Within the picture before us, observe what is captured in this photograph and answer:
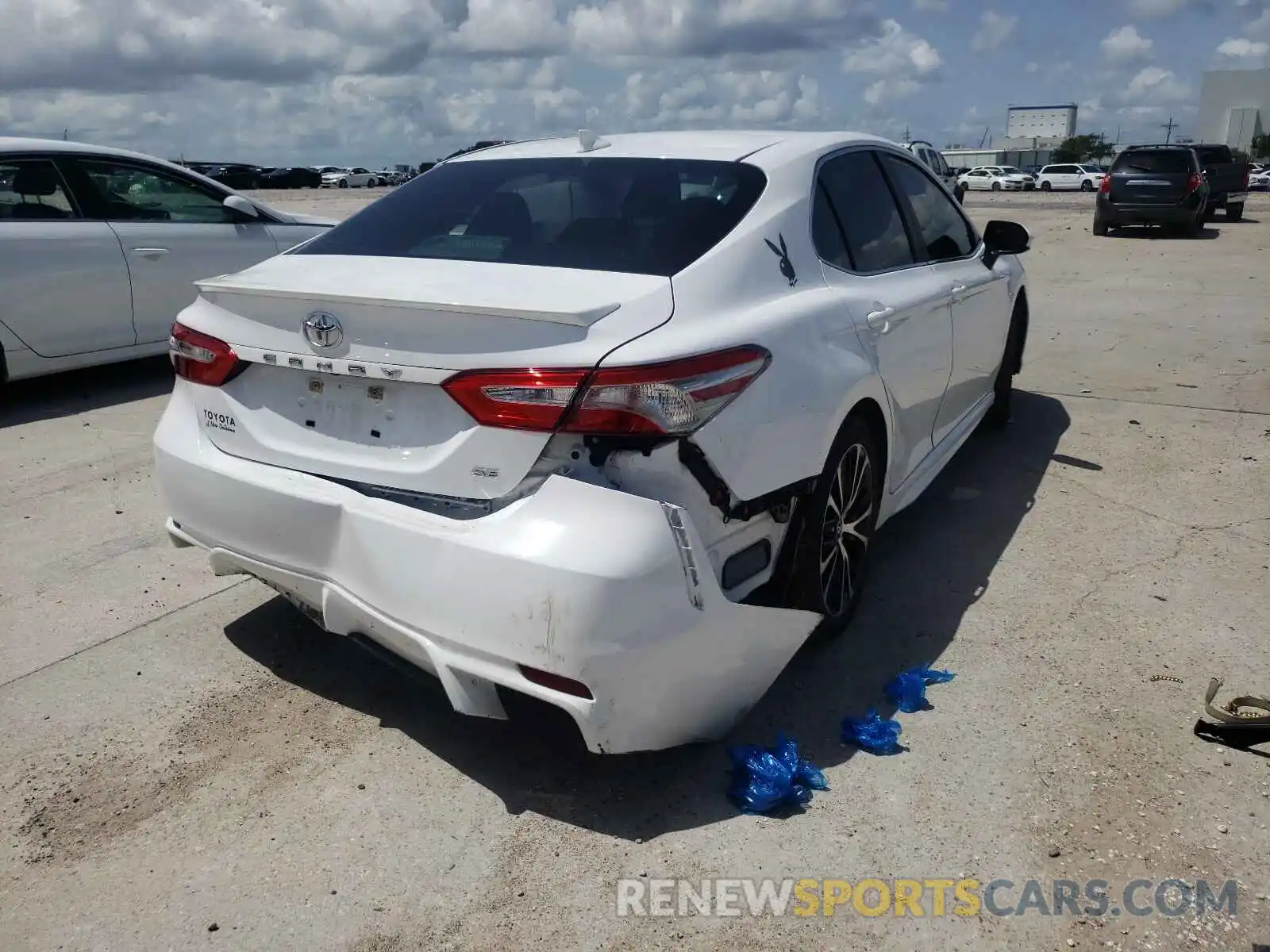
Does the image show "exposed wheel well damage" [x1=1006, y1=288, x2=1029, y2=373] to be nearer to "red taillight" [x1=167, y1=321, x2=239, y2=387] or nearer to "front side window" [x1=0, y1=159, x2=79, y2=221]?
"red taillight" [x1=167, y1=321, x2=239, y2=387]

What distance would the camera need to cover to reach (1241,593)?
401cm

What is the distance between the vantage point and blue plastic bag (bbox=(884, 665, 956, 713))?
325 cm

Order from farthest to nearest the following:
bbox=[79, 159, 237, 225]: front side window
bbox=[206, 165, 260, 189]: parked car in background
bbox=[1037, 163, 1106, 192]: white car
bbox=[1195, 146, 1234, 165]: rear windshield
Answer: bbox=[1037, 163, 1106, 192]: white car
bbox=[206, 165, 260, 189]: parked car in background
bbox=[1195, 146, 1234, 165]: rear windshield
bbox=[79, 159, 237, 225]: front side window

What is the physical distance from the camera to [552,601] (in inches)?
95.2

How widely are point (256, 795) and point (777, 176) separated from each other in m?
2.35

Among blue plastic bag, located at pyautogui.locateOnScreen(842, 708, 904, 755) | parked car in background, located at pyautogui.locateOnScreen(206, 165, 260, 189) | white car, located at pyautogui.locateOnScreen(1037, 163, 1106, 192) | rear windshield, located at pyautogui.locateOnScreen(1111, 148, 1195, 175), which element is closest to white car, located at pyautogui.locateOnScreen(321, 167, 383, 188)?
parked car in background, located at pyautogui.locateOnScreen(206, 165, 260, 189)

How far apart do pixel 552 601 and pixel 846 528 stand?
140 cm

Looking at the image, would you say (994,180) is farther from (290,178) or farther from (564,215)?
(564,215)

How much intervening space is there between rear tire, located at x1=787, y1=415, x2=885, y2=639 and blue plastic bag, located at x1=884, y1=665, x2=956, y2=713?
30cm

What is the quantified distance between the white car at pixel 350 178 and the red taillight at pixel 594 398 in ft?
220

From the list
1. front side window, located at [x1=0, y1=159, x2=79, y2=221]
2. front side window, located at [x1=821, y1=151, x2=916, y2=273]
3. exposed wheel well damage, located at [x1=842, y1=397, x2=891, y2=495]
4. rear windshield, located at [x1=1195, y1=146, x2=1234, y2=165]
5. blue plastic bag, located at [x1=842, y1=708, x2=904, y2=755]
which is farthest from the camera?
rear windshield, located at [x1=1195, y1=146, x2=1234, y2=165]

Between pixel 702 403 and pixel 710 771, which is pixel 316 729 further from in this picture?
pixel 702 403

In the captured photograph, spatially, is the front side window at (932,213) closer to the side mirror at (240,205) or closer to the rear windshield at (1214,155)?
the side mirror at (240,205)

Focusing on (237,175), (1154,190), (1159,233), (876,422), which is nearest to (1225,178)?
(1159,233)
